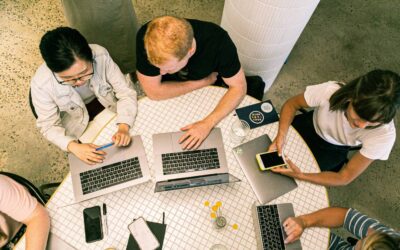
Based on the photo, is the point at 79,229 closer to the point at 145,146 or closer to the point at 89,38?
the point at 145,146

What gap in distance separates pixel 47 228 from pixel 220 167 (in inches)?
33.7

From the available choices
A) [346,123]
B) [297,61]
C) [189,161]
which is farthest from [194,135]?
[297,61]

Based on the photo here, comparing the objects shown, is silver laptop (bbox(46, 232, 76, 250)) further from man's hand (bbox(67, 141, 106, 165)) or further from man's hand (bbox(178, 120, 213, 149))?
man's hand (bbox(178, 120, 213, 149))

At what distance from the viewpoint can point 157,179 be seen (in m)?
1.54

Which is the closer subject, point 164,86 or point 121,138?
point 121,138

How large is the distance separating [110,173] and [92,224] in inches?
9.7

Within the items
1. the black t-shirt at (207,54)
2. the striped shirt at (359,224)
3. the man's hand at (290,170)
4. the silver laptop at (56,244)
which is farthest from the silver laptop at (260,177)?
the silver laptop at (56,244)

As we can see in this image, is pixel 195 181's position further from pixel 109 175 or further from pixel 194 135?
pixel 109 175

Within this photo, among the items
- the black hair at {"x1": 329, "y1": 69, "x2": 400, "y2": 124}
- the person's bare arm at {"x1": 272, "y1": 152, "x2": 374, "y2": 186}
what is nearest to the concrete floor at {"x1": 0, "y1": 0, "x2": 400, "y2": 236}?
the person's bare arm at {"x1": 272, "y1": 152, "x2": 374, "y2": 186}

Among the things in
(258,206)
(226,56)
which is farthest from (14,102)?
(258,206)

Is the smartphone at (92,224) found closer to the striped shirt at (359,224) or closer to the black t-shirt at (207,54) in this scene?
the black t-shirt at (207,54)

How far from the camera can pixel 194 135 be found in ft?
5.32

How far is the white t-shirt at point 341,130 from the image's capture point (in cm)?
153

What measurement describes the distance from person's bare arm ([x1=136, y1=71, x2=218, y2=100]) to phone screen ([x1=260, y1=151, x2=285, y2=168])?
1.81 ft
